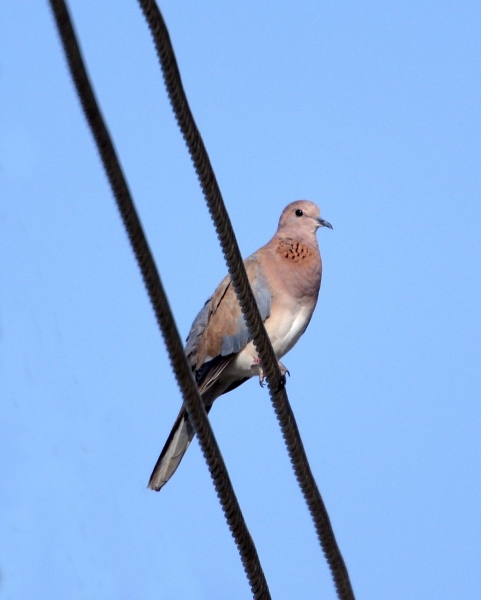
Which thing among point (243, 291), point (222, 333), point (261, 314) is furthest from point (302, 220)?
point (243, 291)

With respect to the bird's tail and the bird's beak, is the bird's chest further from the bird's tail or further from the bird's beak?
the bird's tail

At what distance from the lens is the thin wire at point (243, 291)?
Result: 234cm

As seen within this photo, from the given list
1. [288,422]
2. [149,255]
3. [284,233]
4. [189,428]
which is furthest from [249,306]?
[284,233]

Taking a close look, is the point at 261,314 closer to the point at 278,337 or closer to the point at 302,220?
the point at 278,337

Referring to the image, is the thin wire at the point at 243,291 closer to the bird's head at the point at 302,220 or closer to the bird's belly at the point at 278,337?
the bird's belly at the point at 278,337

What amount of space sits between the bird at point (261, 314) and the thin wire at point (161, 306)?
2199 millimetres

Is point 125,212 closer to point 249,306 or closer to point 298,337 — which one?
point 249,306

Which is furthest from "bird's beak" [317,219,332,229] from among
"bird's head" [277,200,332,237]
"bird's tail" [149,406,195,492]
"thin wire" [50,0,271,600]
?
"thin wire" [50,0,271,600]

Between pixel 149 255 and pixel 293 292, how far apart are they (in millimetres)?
3041

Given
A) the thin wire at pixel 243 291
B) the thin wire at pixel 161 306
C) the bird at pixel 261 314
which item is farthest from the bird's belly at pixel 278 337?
the thin wire at pixel 161 306

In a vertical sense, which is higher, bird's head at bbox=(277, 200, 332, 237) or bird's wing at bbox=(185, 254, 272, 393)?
bird's head at bbox=(277, 200, 332, 237)

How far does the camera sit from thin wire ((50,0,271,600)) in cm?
204

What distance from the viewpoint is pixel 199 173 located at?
256cm

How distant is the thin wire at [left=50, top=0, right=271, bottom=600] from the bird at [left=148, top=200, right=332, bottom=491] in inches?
86.6
